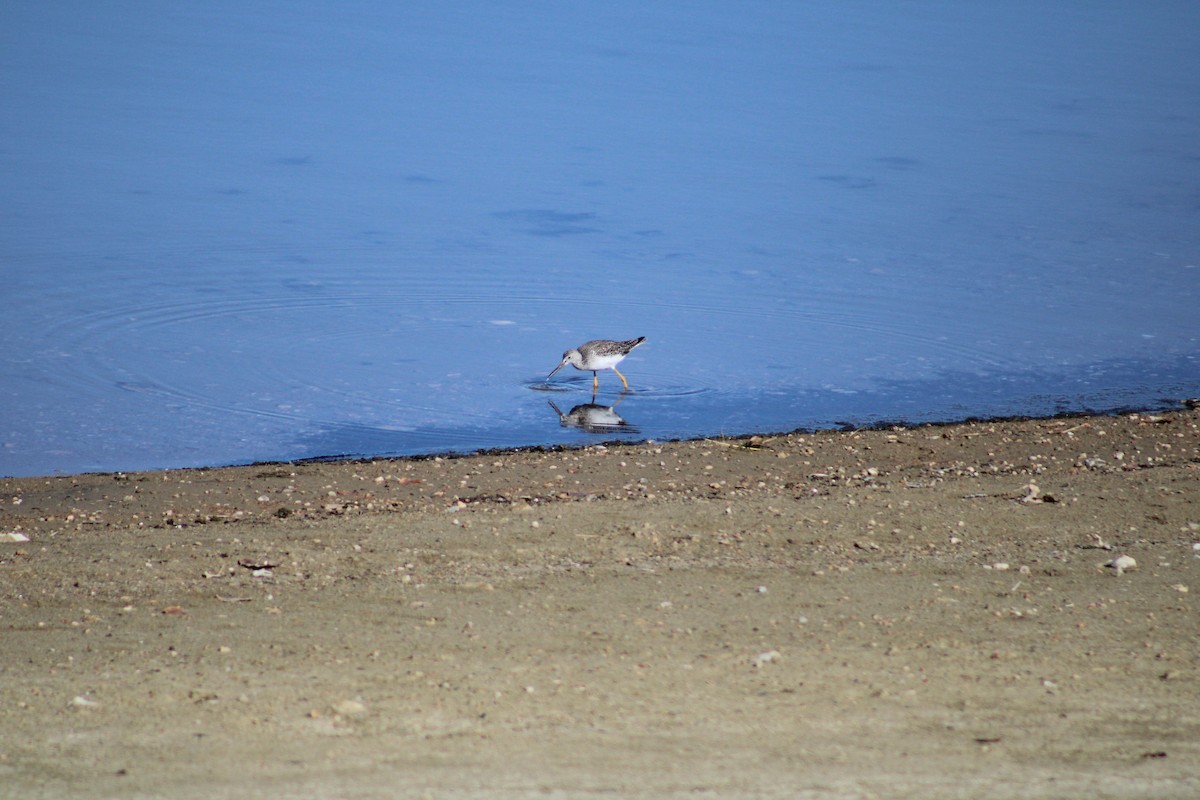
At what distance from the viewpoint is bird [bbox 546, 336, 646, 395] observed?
1045 centimetres

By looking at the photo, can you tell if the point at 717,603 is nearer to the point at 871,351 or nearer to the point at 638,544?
the point at 638,544

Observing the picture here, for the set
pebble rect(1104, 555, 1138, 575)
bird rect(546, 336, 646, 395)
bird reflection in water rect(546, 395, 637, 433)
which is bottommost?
pebble rect(1104, 555, 1138, 575)

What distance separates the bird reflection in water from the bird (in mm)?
322

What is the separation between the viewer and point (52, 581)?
5777 mm

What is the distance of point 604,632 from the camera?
17.0 ft

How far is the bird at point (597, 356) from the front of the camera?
411 inches

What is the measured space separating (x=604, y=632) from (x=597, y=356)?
5.40m

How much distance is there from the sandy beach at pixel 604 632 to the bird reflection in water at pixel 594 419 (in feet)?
4.43

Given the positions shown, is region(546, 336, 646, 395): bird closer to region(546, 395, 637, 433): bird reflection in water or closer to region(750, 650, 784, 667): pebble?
region(546, 395, 637, 433): bird reflection in water

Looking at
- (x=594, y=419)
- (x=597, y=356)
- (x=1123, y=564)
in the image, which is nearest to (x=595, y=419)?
(x=594, y=419)

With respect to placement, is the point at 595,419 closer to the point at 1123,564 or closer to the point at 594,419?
the point at 594,419

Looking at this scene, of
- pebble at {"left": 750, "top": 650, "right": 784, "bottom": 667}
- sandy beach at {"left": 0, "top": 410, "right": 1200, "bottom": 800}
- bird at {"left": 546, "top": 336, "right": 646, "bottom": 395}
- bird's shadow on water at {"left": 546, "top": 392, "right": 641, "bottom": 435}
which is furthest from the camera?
bird at {"left": 546, "top": 336, "right": 646, "bottom": 395}

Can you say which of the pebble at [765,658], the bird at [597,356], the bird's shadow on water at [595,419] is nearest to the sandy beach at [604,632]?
the pebble at [765,658]

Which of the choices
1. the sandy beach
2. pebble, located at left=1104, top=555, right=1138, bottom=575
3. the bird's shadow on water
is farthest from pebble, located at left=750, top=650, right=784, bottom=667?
Result: the bird's shadow on water
